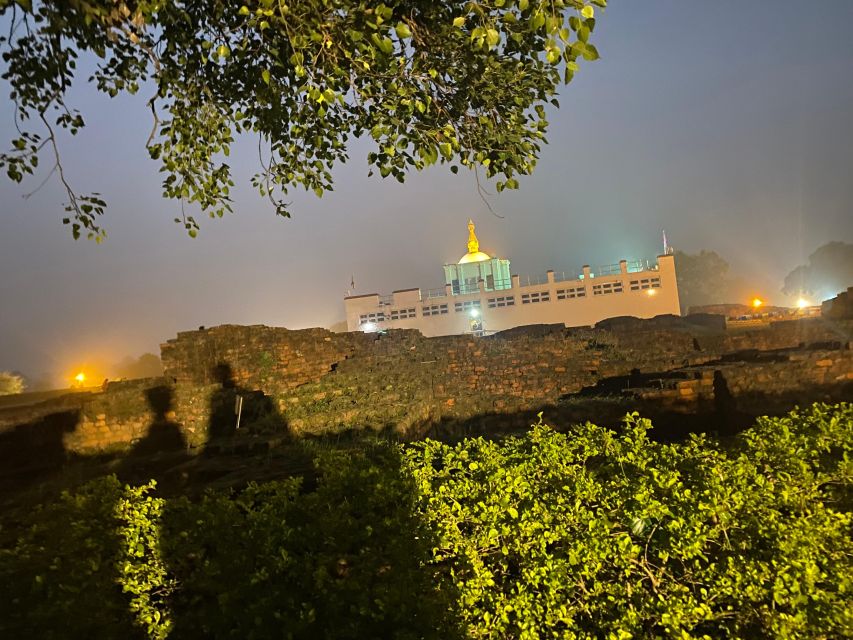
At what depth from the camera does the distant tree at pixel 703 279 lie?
65.9 metres

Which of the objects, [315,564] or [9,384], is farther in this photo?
[9,384]

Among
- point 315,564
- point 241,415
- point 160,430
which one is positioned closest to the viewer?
point 315,564

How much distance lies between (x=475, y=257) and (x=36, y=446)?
3893 cm

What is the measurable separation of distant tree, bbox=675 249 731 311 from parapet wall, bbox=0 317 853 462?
52.0 m

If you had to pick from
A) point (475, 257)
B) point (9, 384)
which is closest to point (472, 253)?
point (475, 257)

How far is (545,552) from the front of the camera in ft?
9.33

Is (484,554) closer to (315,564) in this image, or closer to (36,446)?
(315,564)

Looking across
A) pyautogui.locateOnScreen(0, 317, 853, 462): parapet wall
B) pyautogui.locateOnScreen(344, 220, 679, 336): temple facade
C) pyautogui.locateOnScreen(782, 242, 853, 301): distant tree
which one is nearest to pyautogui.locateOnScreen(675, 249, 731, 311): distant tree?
pyautogui.locateOnScreen(782, 242, 853, 301): distant tree

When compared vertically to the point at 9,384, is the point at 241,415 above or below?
below

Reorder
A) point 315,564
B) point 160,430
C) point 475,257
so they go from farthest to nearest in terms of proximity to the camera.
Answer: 1. point 475,257
2. point 160,430
3. point 315,564

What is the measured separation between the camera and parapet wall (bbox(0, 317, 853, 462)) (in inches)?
369

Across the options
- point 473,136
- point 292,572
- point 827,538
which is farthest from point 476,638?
point 473,136

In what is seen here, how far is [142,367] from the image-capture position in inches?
2584

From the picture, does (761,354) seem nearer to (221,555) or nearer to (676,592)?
(676,592)
